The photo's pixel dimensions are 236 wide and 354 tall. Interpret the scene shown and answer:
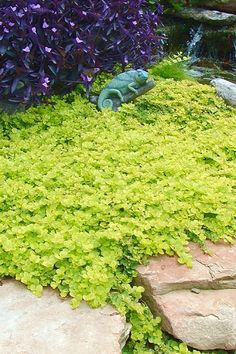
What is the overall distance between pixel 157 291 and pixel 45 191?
0.92 m

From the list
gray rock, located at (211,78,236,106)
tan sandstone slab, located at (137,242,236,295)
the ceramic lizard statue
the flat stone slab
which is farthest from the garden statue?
the flat stone slab

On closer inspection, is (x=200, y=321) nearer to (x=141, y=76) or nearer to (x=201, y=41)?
(x=141, y=76)

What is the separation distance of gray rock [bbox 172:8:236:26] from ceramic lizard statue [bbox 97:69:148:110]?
4.73 meters

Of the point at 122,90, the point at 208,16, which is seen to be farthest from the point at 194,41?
the point at 122,90

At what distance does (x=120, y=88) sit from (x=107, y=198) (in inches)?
68.0

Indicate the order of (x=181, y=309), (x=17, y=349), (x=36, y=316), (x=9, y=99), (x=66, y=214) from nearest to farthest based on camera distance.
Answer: (x=17, y=349), (x=36, y=316), (x=181, y=309), (x=66, y=214), (x=9, y=99)

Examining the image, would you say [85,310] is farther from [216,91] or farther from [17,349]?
[216,91]

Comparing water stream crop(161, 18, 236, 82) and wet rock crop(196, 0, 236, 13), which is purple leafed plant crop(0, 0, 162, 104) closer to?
water stream crop(161, 18, 236, 82)

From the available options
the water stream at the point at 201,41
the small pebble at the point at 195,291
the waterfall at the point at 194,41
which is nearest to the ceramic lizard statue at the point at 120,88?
the small pebble at the point at 195,291

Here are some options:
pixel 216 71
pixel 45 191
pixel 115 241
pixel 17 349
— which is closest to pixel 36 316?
pixel 17 349

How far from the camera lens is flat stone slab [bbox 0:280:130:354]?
215 centimetres

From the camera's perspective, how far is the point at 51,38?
3.99 metres

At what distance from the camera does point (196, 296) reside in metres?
2.55

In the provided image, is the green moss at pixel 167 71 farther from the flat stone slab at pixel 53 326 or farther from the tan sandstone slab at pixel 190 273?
the flat stone slab at pixel 53 326
